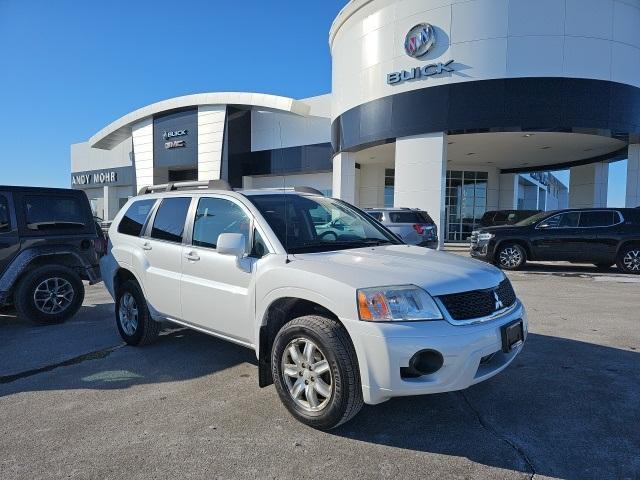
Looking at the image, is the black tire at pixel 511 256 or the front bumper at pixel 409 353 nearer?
the front bumper at pixel 409 353

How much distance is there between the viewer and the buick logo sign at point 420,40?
17.6m

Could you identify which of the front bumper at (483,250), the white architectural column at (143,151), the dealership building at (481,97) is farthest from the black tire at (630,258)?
the white architectural column at (143,151)

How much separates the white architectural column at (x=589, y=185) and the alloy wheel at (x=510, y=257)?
12.3m

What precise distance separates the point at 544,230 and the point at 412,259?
10.1 meters

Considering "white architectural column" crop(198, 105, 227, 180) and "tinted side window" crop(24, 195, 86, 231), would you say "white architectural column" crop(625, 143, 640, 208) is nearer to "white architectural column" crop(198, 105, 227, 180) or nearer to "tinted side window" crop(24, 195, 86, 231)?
"tinted side window" crop(24, 195, 86, 231)

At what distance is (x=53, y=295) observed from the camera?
6.49 metres

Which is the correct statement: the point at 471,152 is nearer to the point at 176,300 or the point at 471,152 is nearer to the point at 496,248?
the point at 496,248

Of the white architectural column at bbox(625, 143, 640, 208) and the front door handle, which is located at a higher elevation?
the white architectural column at bbox(625, 143, 640, 208)

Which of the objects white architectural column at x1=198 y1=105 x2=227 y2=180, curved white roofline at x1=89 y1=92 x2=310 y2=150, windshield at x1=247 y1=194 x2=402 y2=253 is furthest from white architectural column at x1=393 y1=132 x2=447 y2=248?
white architectural column at x1=198 y1=105 x2=227 y2=180

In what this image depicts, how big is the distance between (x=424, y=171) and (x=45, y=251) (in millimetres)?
15018

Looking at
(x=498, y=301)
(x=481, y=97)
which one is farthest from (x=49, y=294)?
(x=481, y=97)

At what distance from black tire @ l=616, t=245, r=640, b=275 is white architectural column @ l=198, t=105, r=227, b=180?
25716 mm

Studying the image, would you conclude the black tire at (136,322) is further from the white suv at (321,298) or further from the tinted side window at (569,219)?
the tinted side window at (569,219)

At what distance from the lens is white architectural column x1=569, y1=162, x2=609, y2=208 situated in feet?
72.6
